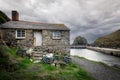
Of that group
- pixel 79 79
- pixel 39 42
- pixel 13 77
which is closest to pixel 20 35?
pixel 39 42

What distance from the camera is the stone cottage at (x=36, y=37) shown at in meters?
19.3

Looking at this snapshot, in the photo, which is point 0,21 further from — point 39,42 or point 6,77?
point 6,77

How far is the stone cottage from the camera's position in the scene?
19.3 m

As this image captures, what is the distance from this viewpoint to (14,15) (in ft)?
76.2

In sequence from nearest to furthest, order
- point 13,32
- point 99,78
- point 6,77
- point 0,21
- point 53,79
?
point 6,77, point 53,79, point 99,78, point 13,32, point 0,21

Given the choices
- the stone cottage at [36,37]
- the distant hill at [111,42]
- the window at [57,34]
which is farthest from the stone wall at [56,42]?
the distant hill at [111,42]

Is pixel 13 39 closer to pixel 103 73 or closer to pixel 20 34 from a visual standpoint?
pixel 20 34

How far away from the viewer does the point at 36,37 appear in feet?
68.1

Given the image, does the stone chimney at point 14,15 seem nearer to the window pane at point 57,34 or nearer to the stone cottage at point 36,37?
the stone cottage at point 36,37

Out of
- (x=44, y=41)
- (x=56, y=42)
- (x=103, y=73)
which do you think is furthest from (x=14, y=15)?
(x=103, y=73)

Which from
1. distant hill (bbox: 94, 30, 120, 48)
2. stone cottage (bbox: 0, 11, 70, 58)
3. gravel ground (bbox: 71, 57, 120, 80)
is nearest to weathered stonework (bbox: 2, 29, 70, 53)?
stone cottage (bbox: 0, 11, 70, 58)

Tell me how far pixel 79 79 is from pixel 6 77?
573 cm

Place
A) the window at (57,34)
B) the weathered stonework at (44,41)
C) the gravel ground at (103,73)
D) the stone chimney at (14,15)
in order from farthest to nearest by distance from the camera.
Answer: the stone chimney at (14,15)
the window at (57,34)
the weathered stonework at (44,41)
the gravel ground at (103,73)

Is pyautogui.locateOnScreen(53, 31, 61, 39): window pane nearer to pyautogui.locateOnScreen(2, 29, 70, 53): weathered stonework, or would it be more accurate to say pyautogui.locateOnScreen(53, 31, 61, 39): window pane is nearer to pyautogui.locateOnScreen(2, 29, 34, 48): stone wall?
pyautogui.locateOnScreen(2, 29, 70, 53): weathered stonework
